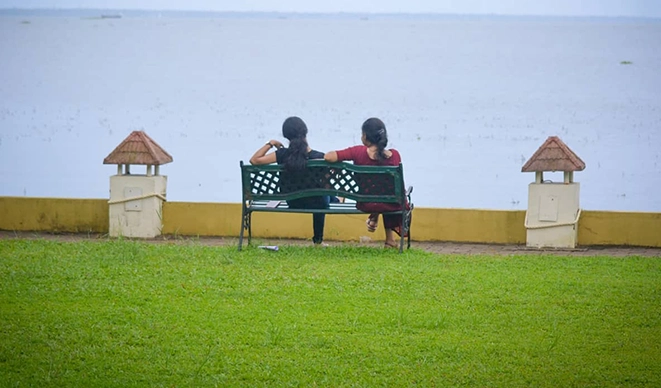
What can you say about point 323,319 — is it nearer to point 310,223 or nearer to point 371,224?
point 371,224

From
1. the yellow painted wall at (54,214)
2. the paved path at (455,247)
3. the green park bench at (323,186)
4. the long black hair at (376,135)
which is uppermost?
the long black hair at (376,135)

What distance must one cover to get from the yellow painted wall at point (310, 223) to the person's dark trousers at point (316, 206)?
656 millimetres

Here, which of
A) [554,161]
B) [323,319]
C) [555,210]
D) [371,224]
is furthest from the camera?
[554,161]

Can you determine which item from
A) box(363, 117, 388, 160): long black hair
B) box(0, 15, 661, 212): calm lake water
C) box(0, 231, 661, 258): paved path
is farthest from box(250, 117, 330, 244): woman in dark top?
box(0, 15, 661, 212): calm lake water

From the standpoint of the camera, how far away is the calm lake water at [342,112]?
24.7m

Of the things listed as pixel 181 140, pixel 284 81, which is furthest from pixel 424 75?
pixel 181 140

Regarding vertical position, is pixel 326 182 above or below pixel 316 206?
above

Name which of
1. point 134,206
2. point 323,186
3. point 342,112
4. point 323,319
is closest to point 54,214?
point 134,206

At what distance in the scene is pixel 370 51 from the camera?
96000 millimetres

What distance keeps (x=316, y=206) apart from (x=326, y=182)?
0.94ft

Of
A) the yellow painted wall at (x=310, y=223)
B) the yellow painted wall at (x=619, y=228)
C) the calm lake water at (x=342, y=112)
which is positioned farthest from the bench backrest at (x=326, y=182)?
the calm lake water at (x=342, y=112)

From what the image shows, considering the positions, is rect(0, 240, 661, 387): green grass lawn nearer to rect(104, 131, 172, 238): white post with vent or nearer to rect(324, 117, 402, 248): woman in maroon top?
rect(324, 117, 402, 248): woman in maroon top

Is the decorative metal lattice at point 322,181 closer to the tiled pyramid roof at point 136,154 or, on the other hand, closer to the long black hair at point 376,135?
the long black hair at point 376,135

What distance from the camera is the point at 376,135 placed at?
9.80 m
